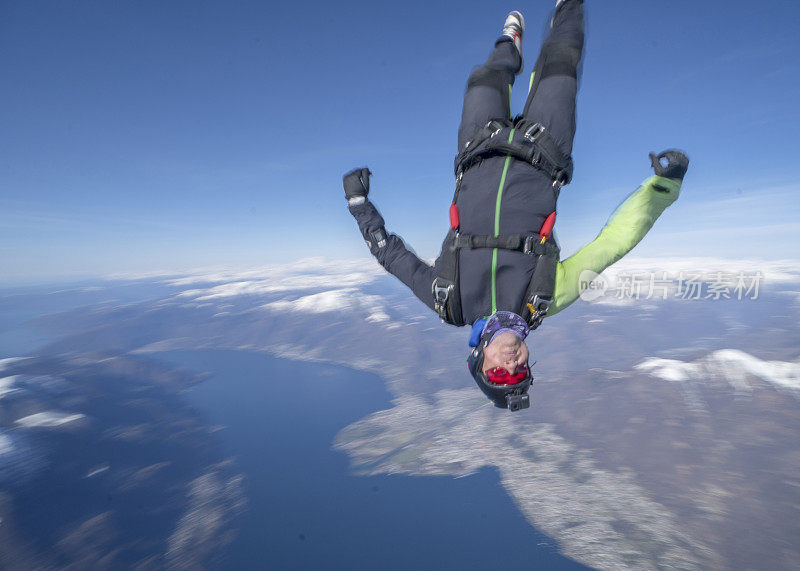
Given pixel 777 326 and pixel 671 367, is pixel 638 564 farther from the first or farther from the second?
pixel 777 326

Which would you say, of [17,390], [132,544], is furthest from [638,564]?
[17,390]

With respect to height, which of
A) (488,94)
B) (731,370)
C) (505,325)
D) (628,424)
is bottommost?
(628,424)

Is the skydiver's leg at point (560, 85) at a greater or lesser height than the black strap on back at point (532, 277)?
greater

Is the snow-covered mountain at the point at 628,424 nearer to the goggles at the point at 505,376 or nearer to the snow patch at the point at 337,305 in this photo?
the goggles at the point at 505,376

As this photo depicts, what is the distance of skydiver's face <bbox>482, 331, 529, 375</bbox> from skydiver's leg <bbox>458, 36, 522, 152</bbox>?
6.86 ft

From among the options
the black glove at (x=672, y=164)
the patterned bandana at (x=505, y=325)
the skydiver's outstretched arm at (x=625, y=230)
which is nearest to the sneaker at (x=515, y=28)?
the black glove at (x=672, y=164)

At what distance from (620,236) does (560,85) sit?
5.14ft

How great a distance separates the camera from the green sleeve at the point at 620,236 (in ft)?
9.72

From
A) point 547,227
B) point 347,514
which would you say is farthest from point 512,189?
point 347,514

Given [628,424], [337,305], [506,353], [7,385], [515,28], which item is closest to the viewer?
[506,353]

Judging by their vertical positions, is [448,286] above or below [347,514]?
above

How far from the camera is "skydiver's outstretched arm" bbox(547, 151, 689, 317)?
286 cm

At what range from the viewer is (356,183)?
3.61 m

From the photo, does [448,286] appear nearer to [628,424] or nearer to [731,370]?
[628,424]
